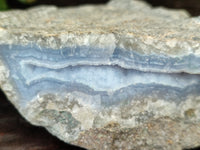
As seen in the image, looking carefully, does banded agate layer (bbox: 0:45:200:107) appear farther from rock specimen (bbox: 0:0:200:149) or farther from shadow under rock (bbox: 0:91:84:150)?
shadow under rock (bbox: 0:91:84:150)

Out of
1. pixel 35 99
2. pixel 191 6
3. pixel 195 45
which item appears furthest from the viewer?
pixel 191 6

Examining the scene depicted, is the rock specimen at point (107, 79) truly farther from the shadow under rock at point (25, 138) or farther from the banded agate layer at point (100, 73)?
the shadow under rock at point (25, 138)

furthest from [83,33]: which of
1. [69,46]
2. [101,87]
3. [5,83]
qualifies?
[5,83]

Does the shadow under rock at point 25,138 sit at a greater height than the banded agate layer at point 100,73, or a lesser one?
lesser

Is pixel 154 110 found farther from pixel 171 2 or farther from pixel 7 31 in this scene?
pixel 171 2

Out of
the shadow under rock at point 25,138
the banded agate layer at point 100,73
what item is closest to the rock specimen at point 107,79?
the banded agate layer at point 100,73

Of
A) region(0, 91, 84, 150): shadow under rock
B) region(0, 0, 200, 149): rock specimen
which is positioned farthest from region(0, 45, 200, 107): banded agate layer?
region(0, 91, 84, 150): shadow under rock
